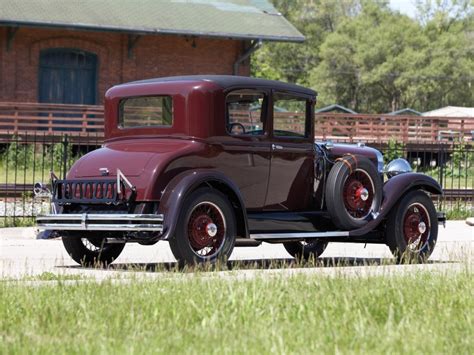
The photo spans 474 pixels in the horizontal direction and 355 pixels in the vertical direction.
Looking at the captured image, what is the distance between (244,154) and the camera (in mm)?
12602

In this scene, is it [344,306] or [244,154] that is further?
[244,154]

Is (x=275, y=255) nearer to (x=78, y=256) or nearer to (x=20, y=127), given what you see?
(x=78, y=256)

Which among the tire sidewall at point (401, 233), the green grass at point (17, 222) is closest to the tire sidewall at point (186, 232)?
the tire sidewall at point (401, 233)

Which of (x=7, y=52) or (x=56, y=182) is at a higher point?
(x=7, y=52)

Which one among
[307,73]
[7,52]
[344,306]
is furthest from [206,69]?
[307,73]

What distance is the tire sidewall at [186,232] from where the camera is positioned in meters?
11.6

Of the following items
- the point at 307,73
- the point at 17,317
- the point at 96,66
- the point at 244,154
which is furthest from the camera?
the point at 307,73

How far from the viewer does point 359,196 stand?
13.2 m

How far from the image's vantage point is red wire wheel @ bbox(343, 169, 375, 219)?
13203 mm

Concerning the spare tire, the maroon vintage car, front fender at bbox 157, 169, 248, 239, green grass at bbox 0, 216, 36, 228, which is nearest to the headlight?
the maroon vintage car

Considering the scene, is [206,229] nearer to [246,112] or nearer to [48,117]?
[246,112]

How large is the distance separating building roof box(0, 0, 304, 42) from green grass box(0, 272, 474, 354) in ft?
98.8

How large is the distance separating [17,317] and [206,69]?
1428 inches

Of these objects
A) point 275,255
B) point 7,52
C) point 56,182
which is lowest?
point 275,255
